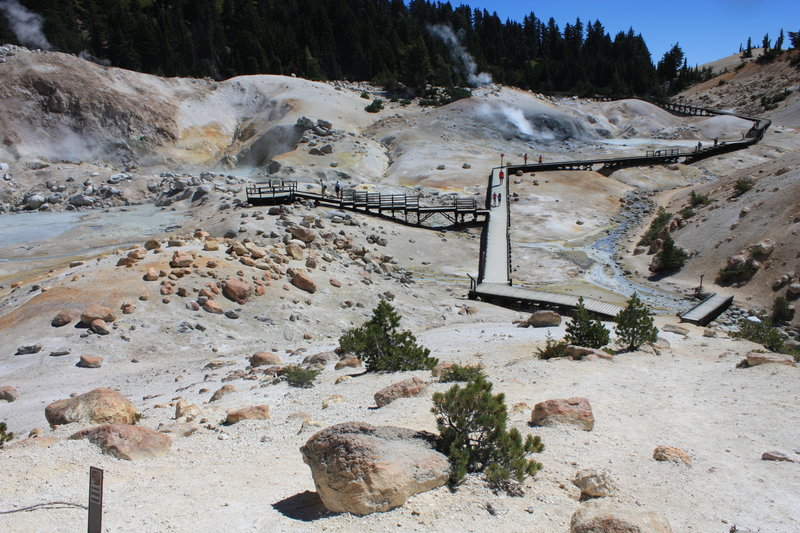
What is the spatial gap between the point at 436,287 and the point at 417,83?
5421cm

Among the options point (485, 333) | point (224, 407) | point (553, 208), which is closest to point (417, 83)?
point (553, 208)

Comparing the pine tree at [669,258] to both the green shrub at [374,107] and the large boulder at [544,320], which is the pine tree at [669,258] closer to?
the large boulder at [544,320]

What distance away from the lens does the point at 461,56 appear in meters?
98.9

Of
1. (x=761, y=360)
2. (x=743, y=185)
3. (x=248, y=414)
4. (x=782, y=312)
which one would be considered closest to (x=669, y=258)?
(x=782, y=312)

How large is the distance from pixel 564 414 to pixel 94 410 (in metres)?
6.97

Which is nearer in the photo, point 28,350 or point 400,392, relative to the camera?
point 400,392

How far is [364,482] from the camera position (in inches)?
223

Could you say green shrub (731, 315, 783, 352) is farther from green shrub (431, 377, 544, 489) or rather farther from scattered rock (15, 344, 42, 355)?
scattered rock (15, 344, 42, 355)

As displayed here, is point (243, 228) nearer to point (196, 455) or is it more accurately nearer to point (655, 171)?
point (196, 455)

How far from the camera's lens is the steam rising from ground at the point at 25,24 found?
74.2m

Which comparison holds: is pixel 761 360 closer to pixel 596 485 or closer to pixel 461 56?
pixel 596 485

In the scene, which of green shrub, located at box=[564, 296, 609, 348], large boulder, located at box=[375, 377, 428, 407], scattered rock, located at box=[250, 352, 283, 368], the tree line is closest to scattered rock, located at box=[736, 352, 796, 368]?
green shrub, located at box=[564, 296, 609, 348]

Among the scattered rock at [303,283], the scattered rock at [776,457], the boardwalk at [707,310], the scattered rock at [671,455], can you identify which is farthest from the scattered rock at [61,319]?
the boardwalk at [707,310]

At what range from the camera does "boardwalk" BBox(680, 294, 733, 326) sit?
65.0 feet
